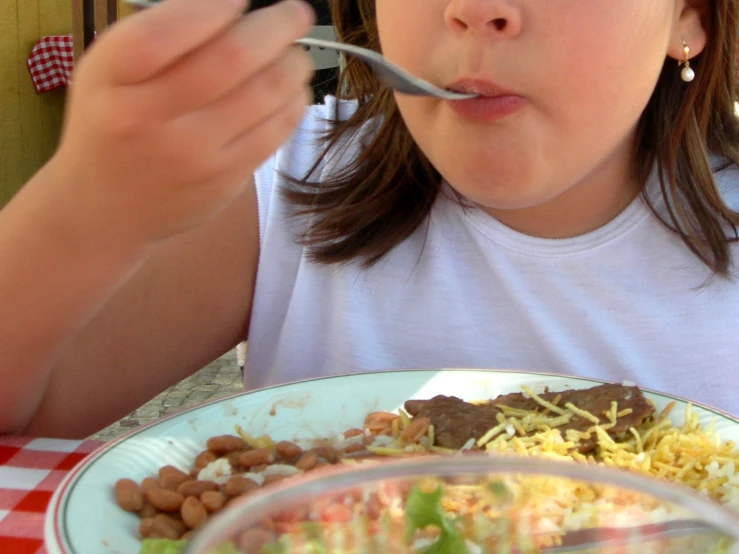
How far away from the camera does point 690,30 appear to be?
938 millimetres

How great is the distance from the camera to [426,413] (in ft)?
2.32

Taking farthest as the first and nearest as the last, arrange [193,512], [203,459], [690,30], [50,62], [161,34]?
1. [50,62]
2. [690,30]
3. [203,459]
4. [193,512]
5. [161,34]

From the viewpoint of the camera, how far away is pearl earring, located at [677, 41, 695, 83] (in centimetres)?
94

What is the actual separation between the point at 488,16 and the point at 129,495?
18.6 inches

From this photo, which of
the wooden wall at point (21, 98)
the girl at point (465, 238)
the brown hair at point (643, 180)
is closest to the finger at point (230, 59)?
the girl at point (465, 238)

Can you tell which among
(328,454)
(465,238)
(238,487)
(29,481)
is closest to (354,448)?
(328,454)

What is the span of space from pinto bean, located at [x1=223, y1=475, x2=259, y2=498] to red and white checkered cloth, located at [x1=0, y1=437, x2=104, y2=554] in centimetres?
13

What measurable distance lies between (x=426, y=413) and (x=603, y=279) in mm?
430

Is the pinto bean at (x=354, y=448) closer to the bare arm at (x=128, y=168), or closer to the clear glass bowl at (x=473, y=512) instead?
the bare arm at (x=128, y=168)

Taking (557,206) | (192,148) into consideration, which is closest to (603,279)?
(557,206)

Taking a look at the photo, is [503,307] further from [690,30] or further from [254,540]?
[254,540]

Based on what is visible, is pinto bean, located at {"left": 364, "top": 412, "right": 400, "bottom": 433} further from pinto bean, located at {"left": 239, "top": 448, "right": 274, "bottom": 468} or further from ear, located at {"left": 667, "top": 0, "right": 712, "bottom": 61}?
ear, located at {"left": 667, "top": 0, "right": 712, "bottom": 61}

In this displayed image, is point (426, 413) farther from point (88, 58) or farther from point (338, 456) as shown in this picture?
point (88, 58)

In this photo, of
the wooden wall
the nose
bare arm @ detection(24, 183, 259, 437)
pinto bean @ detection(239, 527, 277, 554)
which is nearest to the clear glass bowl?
pinto bean @ detection(239, 527, 277, 554)
